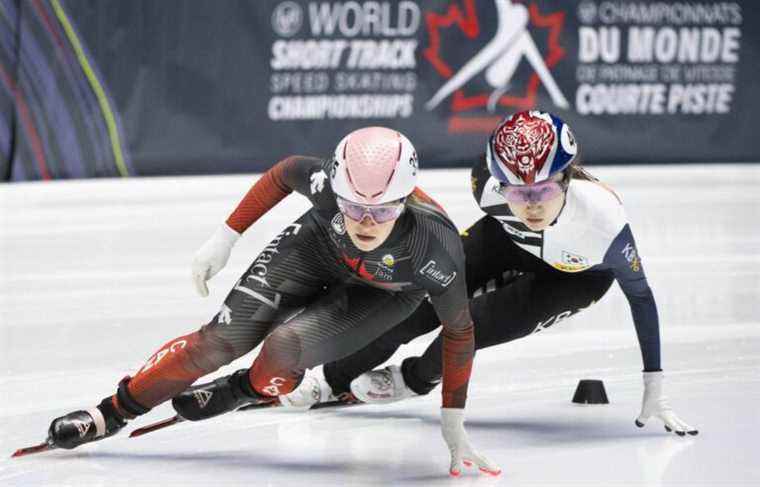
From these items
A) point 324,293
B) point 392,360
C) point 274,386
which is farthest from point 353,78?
point 274,386

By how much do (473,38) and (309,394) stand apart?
7.13 meters

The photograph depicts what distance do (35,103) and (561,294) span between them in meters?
6.18

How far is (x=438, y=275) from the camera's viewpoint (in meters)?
3.56

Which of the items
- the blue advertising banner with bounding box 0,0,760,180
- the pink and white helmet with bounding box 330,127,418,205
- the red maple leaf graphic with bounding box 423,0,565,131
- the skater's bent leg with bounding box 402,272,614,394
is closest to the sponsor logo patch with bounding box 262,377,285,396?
the pink and white helmet with bounding box 330,127,418,205

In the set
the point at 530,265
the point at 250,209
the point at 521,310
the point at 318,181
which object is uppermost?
the point at 318,181

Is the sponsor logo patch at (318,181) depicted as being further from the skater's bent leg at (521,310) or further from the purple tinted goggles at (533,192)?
the skater's bent leg at (521,310)

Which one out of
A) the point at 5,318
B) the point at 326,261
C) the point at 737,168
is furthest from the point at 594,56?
the point at 326,261

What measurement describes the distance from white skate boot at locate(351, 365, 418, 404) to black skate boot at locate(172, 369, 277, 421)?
21.4 inches

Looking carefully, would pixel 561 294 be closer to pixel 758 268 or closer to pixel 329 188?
pixel 329 188

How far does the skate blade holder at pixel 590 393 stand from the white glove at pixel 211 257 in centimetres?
138

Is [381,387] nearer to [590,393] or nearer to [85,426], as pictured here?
[590,393]

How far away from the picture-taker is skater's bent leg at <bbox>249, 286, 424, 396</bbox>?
3.68 meters

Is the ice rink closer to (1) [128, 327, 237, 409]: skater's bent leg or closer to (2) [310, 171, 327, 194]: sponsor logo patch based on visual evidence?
(1) [128, 327, 237, 409]: skater's bent leg

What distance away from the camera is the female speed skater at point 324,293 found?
353 cm
